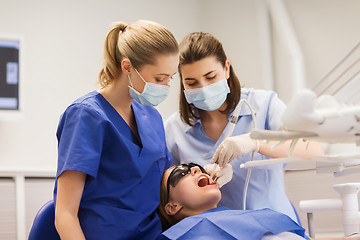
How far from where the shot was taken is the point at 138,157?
57.8 inches

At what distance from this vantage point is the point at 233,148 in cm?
150

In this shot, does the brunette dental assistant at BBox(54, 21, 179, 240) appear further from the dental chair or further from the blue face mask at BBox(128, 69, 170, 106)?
the dental chair

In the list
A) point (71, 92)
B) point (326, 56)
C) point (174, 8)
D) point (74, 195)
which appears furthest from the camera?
point (174, 8)

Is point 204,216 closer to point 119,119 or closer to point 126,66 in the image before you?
point 119,119

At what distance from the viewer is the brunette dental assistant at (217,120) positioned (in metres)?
1.75

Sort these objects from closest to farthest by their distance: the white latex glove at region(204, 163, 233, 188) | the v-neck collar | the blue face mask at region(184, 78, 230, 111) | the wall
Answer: the v-neck collar < the white latex glove at region(204, 163, 233, 188) < the blue face mask at region(184, 78, 230, 111) < the wall

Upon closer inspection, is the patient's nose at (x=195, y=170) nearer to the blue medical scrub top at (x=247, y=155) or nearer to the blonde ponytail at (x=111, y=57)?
the blue medical scrub top at (x=247, y=155)

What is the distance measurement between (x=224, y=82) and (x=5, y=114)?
1695mm

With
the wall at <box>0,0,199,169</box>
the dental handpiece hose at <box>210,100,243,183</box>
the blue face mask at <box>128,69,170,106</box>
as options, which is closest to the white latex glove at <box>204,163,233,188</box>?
the dental handpiece hose at <box>210,100,243,183</box>

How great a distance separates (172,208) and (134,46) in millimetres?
637

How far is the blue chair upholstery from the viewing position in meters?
1.34

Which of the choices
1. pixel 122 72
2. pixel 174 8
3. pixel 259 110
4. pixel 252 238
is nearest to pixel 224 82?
pixel 259 110

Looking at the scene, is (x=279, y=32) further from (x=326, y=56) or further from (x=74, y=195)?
(x=74, y=195)

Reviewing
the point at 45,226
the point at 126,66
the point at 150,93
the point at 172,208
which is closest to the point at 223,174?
the point at 172,208
